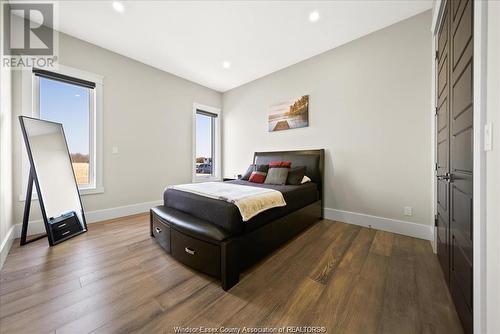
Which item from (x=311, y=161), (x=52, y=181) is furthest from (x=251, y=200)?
(x=52, y=181)

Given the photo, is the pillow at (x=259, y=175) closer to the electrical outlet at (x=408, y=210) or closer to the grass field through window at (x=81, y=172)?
the electrical outlet at (x=408, y=210)

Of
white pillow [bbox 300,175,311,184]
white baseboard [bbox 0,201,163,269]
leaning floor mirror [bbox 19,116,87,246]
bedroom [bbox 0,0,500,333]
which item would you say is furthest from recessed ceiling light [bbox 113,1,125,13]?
white pillow [bbox 300,175,311,184]

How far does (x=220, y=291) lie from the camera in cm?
143

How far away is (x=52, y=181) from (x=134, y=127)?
4.60 ft

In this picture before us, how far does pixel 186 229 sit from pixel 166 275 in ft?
1.34

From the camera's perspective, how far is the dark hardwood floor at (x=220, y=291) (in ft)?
3.76

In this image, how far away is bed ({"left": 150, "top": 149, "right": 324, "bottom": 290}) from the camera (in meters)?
1.49

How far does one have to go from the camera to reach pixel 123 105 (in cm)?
322

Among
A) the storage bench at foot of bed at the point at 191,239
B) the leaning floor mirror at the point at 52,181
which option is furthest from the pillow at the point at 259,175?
the leaning floor mirror at the point at 52,181

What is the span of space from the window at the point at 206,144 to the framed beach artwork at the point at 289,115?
164 centimetres

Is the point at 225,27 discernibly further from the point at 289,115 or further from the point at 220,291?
the point at 220,291

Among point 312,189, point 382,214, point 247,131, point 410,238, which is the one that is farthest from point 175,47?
point 410,238

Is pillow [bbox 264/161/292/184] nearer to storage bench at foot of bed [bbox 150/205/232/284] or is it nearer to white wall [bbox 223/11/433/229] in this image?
white wall [bbox 223/11/433/229]

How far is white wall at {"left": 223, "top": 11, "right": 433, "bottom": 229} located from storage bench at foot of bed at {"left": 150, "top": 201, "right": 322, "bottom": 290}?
1.41 m
